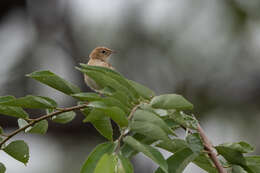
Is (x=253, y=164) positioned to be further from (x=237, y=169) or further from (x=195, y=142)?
(x=195, y=142)

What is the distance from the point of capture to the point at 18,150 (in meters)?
1.28

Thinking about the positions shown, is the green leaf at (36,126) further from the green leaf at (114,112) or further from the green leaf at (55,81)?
the green leaf at (114,112)

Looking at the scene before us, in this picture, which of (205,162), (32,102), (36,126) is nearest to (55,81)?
(32,102)

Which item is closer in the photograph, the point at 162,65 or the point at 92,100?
the point at 92,100

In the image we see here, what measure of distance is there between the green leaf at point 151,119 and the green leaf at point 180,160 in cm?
15

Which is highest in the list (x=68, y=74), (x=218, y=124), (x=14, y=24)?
(x=14, y=24)

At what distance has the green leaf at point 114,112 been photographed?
997 millimetres

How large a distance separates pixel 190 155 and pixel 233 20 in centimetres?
469

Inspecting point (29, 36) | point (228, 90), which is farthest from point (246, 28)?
point (29, 36)

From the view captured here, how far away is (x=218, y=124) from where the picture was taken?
4750 mm

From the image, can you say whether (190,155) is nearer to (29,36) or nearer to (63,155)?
(63,155)

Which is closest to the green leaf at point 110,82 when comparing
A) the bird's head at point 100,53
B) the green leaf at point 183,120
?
the green leaf at point 183,120

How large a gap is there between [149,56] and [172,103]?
4.49 meters

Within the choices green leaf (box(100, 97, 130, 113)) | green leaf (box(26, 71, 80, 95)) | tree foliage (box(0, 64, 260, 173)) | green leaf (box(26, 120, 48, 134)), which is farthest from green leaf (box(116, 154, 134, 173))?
green leaf (box(26, 120, 48, 134))
